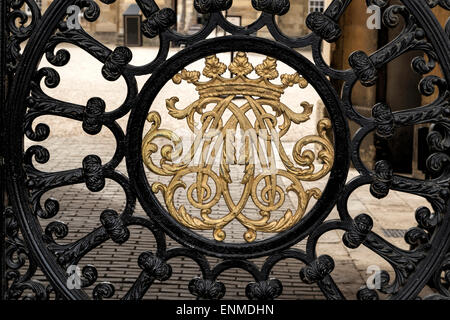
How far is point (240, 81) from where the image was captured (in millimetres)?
3578

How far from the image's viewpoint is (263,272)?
12.1 feet

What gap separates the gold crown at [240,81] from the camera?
3557 millimetres

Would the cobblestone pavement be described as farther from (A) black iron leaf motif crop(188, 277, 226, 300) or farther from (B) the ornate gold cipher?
(B) the ornate gold cipher

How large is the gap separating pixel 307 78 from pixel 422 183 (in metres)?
0.69

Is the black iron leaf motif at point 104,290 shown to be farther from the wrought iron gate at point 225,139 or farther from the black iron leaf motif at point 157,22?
the black iron leaf motif at point 157,22

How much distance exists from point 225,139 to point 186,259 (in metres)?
3.33

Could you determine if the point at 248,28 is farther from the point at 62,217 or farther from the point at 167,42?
the point at 62,217

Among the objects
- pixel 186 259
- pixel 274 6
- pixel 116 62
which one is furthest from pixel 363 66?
pixel 186 259

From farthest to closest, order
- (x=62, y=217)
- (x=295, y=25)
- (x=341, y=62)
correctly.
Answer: (x=295, y=25) → (x=341, y=62) → (x=62, y=217)

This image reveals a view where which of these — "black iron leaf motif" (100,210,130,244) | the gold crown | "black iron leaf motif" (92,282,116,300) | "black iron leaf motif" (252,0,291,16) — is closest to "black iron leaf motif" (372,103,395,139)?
the gold crown

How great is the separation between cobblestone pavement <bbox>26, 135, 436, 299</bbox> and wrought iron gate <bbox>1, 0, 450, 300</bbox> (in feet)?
6.74

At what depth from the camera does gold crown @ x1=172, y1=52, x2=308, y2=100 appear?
11.7 ft

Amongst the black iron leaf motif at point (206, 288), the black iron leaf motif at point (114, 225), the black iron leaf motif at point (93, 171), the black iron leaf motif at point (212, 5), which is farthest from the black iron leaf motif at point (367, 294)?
the black iron leaf motif at point (212, 5)
